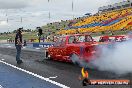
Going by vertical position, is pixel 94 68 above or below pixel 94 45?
below

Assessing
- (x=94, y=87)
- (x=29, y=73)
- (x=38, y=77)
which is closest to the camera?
(x=94, y=87)

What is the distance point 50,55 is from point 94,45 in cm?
516

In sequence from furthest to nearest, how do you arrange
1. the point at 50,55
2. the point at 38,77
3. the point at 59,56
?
the point at 50,55 → the point at 59,56 → the point at 38,77

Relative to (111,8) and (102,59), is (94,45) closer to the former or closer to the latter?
(102,59)

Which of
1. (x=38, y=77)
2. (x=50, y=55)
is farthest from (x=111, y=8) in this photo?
(x=38, y=77)

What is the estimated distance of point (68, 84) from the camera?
10.2 metres

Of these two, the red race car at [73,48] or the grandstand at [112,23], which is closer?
the red race car at [73,48]

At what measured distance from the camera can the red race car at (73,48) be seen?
14.6 m

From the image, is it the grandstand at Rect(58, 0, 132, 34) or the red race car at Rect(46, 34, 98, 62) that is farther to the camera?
the grandstand at Rect(58, 0, 132, 34)

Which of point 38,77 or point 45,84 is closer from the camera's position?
point 45,84

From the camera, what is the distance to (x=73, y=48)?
51.0ft

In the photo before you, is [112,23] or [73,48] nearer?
[73,48]

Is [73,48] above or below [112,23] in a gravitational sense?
below

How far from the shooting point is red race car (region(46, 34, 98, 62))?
14.6 meters
